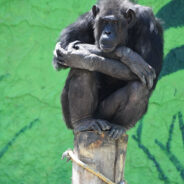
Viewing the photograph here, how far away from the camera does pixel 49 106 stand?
5.25 metres

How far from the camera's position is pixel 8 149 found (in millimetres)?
5273

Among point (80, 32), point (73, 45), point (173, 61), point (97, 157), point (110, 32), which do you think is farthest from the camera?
point (173, 61)

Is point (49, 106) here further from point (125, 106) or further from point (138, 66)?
point (138, 66)

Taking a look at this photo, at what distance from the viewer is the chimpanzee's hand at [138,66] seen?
2996 mm

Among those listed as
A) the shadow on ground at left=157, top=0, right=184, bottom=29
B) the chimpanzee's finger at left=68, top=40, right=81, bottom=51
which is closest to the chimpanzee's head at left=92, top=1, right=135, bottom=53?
the chimpanzee's finger at left=68, top=40, right=81, bottom=51

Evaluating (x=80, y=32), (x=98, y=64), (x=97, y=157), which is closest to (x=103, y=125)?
(x=97, y=157)

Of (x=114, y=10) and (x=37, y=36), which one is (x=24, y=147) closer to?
(x=37, y=36)

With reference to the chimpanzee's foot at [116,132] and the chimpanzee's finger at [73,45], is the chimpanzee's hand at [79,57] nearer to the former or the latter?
the chimpanzee's finger at [73,45]

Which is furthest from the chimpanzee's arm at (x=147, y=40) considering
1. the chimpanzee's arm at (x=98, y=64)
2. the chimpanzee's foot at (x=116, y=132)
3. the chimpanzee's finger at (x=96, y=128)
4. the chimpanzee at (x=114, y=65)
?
the chimpanzee's finger at (x=96, y=128)

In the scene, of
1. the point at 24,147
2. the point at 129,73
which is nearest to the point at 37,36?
the point at 24,147

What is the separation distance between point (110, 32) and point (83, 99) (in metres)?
0.48

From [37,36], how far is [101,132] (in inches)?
106

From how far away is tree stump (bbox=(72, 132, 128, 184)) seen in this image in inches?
116

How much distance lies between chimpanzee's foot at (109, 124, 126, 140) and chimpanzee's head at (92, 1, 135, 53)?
1.66 ft
